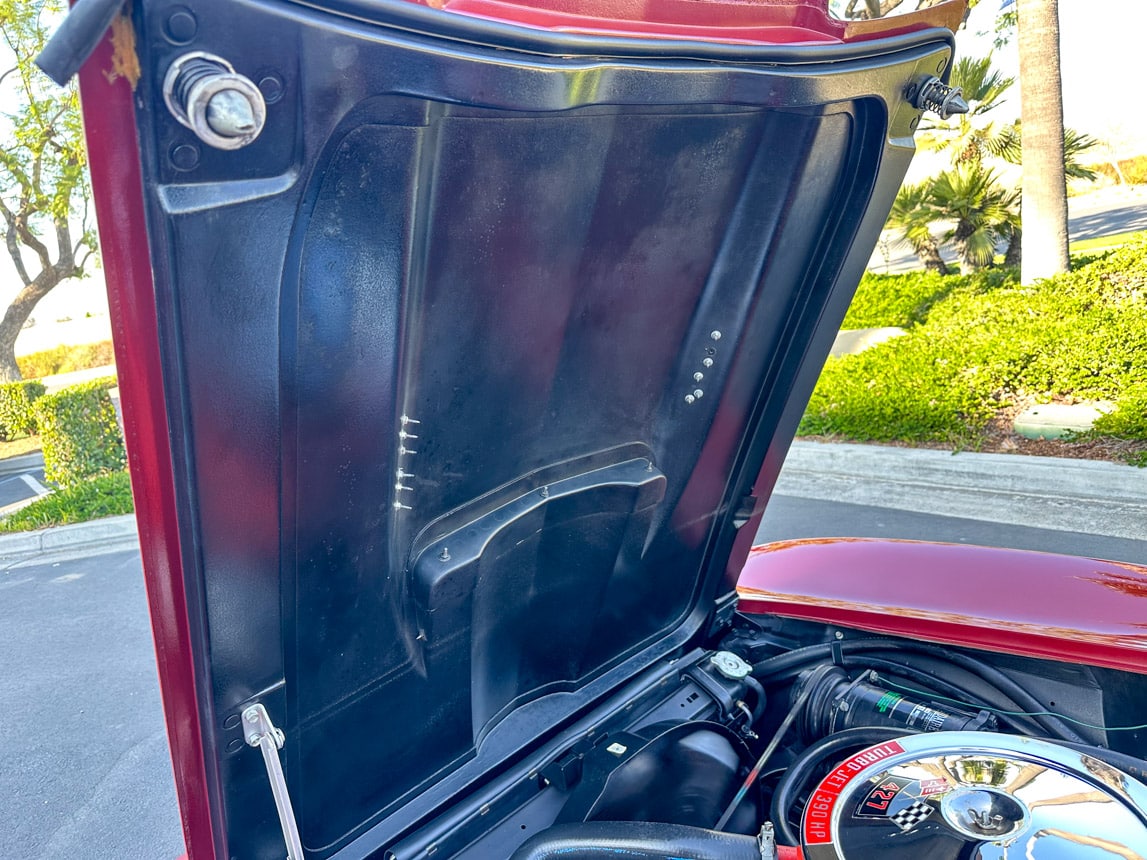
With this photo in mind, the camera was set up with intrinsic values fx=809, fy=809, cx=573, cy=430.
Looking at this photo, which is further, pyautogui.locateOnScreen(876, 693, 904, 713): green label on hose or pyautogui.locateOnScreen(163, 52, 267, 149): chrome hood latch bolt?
pyautogui.locateOnScreen(876, 693, 904, 713): green label on hose

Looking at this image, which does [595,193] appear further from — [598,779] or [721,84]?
[598,779]

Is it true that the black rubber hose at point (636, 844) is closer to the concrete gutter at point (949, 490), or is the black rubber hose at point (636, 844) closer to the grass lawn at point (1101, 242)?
the concrete gutter at point (949, 490)

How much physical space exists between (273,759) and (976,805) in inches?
36.7

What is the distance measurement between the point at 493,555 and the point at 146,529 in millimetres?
547

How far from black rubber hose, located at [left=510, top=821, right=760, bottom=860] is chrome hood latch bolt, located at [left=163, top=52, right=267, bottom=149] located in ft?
3.38

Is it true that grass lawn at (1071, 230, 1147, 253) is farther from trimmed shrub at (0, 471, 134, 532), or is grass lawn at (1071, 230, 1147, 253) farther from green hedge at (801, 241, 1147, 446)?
trimmed shrub at (0, 471, 134, 532)

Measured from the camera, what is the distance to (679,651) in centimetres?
A: 179

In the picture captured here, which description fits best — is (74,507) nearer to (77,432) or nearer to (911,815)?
(77,432)

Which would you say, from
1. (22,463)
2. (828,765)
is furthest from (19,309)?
(828,765)

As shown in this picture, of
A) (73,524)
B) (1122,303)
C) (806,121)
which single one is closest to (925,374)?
(1122,303)

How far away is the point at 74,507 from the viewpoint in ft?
22.5

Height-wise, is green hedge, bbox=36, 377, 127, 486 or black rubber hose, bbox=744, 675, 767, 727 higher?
black rubber hose, bbox=744, 675, 767, 727

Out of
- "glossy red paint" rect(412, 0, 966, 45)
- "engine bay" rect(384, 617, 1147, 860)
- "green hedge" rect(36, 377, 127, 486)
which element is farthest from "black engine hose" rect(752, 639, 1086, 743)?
"green hedge" rect(36, 377, 127, 486)

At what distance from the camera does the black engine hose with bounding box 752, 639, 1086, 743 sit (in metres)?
1.68
